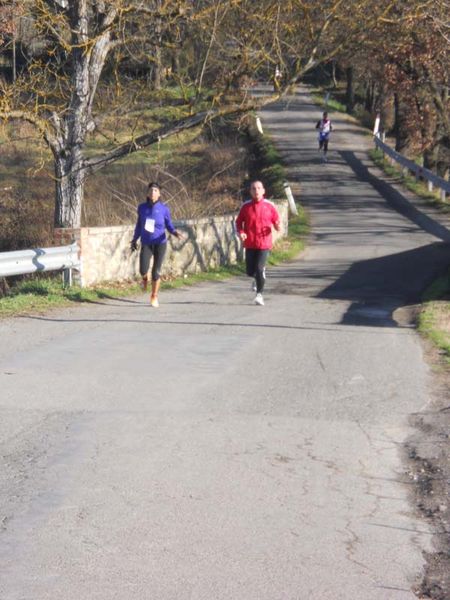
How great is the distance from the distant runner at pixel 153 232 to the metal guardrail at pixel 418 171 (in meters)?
17.9

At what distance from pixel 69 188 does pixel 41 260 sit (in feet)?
12.4

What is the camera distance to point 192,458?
6.74 meters

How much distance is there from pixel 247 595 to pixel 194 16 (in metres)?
13.9

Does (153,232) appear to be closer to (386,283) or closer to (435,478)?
(386,283)

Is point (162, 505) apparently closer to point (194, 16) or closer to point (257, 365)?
point (257, 365)

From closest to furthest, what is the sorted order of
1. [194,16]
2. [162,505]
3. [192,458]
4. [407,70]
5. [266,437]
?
1. [162,505]
2. [192,458]
3. [266,437]
4. [194,16]
5. [407,70]

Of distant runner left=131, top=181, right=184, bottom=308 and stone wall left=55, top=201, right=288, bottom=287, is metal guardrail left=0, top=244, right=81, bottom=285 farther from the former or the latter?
distant runner left=131, top=181, right=184, bottom=308

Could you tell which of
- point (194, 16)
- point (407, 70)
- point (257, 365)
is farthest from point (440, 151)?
point (257, 365)

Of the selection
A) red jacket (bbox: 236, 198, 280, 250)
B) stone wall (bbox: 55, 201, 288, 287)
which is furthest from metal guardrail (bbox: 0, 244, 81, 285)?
red jacket (bbox: 236, 198, 280, 250)

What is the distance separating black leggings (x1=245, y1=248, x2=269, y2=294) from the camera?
15.4m

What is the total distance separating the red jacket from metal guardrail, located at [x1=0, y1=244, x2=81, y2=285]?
2.70 meters

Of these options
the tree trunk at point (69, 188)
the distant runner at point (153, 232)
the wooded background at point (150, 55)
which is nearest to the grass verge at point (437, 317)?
the distant runner at point (153, 232)

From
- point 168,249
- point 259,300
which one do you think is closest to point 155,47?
point 168,249

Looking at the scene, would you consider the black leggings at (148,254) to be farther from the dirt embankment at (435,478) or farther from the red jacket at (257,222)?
the dirt embankment at (435,478)
